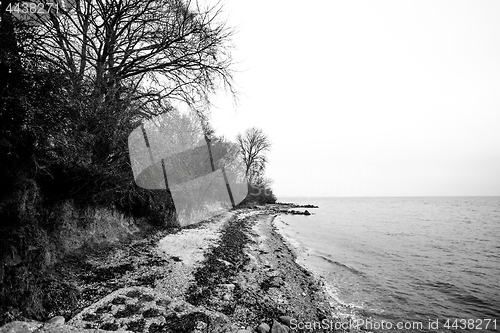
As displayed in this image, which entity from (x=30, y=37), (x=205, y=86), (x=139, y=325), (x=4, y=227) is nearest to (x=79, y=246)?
(x=4, y=227)

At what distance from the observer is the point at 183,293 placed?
4.19m

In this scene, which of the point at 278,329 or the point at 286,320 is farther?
the point at 286,320

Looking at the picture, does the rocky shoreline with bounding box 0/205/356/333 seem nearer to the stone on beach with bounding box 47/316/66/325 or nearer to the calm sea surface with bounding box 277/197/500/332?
the stone on beach with bounding box 47/316/66/325

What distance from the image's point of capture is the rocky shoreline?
119 inches

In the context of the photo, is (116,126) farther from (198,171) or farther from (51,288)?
(198,171)

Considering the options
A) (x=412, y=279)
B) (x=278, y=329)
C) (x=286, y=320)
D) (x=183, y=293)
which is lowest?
(x=412, y=279)

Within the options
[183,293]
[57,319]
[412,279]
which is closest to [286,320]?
[183,293]

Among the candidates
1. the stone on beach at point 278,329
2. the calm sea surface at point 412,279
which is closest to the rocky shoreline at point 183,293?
the stone on beach at point 278,329

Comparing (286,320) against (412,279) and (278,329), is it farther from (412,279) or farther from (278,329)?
(412,279)

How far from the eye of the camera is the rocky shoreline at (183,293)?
302cm

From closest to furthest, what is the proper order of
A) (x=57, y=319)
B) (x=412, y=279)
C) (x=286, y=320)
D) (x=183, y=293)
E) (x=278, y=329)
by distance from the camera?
(x=57, y=319)
(x=278, y=329)
(x=286, y=320)
(x=183, y=293)
(x=412, y=279)

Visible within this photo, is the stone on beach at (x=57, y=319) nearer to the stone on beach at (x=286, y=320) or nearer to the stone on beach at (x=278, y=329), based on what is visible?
the stone on beach at (x=278, y=329)

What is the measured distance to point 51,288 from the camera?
3.24 meters

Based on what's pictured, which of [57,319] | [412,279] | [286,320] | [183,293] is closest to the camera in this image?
[57,319]
